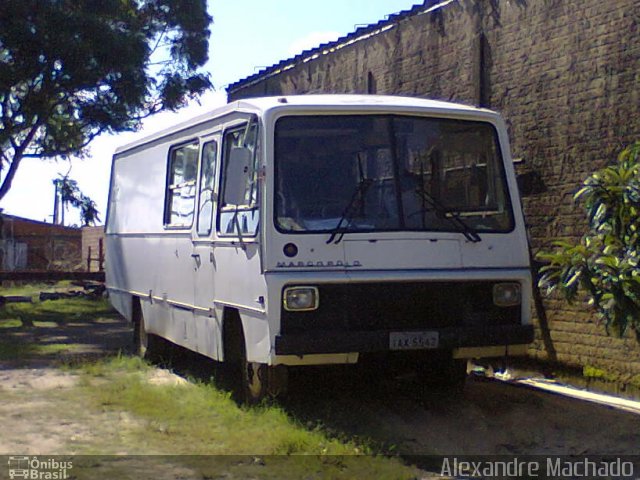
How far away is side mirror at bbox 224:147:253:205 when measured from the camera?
8.21 m

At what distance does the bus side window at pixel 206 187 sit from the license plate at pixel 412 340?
235 centimetres

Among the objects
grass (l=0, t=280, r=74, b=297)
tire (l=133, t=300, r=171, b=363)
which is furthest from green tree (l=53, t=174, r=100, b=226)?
tire (l=133, t=300, r=171, b=363)

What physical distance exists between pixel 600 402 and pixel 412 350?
2.17 m

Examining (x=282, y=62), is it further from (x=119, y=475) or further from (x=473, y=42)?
(x=119, y=475)

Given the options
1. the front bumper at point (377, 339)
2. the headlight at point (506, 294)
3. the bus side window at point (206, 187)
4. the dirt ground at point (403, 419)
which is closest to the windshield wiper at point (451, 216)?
the headlight at point (506, 294)

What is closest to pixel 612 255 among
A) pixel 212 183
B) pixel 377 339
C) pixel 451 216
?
pixel 451 216

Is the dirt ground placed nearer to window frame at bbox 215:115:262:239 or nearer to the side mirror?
window frame at bbox 215:115:262:239

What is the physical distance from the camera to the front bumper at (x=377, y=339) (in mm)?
7641

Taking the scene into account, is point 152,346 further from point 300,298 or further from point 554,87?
point 554,87

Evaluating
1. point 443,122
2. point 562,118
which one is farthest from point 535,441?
point 562,118

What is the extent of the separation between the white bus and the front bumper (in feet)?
0.04

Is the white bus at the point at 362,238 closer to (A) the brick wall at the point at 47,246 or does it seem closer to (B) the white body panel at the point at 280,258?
(B) the white body panel at the point at 280,258

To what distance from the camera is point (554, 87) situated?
10.8 meters

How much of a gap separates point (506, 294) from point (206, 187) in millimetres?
3081
